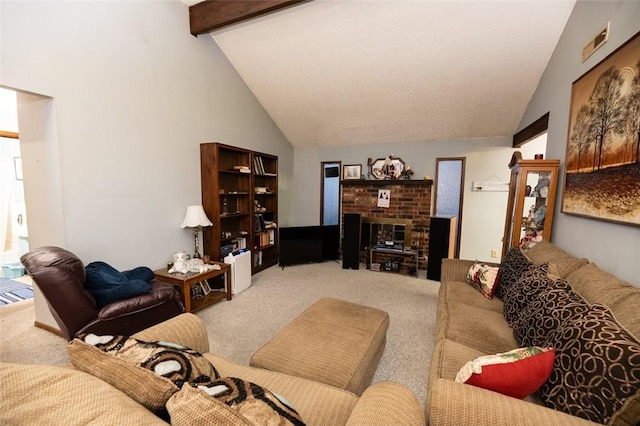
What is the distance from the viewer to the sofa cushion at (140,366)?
0.78 m

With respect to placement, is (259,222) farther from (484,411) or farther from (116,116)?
(484,411)

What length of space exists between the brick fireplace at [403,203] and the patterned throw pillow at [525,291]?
2.70 m

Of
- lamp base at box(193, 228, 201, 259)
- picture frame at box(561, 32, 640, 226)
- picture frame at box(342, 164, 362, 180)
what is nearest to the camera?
picture frame at box(561, 32, 640, 226)

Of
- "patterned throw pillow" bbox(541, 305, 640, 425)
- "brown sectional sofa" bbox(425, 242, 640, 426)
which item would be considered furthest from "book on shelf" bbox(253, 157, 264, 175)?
"patterned throw pillow" bbox(541, 305, 640, 425)

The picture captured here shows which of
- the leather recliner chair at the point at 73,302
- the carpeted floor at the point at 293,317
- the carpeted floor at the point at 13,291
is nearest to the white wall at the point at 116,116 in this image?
the leather recliner chair at the point at 73,302

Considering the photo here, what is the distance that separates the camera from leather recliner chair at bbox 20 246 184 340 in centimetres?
183

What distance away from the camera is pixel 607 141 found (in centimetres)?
180

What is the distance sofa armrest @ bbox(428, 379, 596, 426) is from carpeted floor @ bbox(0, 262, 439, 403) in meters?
1.01

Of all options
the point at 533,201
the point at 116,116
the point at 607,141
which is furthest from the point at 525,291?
the point at 116,116

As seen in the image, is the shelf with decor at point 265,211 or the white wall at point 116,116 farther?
the shelf with decor at point 265,211

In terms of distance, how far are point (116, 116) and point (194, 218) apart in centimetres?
125

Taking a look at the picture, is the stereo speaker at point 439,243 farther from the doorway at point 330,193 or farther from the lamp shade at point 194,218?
the lamp shade at point 194,218

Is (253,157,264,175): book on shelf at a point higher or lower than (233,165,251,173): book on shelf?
higher

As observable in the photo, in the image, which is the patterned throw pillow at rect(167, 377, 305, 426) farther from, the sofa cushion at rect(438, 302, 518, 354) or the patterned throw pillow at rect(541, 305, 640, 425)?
the sofa cushion at rect(438, 302, 518, 354)
